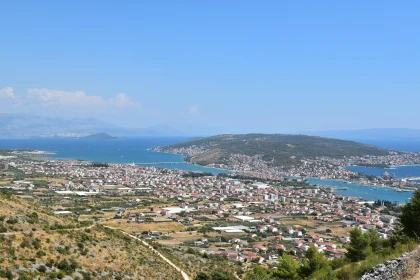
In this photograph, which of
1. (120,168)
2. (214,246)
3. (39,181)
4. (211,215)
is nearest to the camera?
(214,246)

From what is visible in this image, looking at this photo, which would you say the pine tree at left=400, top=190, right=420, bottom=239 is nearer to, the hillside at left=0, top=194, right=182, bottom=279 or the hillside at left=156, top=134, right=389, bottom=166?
the hillside at left=0, top=194, right=182, bottom=279

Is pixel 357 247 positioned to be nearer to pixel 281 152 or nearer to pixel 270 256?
pixel 270 256

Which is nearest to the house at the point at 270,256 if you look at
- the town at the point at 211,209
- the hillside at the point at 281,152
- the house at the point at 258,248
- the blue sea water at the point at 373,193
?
the town at the point at 211,209

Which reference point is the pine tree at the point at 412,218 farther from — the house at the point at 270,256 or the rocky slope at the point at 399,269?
the house at the point at 270,256

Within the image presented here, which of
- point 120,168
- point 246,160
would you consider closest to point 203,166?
point 246,160

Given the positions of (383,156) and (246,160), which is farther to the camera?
(383,156)

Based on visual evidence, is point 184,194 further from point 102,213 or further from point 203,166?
point 203,166

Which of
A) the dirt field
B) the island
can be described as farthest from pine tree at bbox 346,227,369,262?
the island

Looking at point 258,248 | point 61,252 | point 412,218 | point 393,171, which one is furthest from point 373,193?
point 61,252
